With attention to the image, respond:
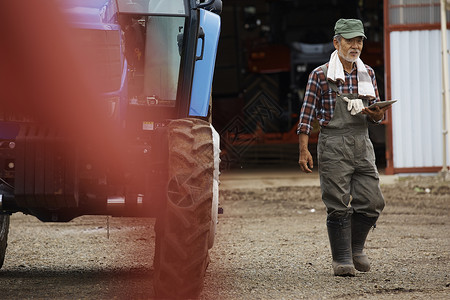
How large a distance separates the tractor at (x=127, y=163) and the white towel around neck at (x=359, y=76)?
1236mm

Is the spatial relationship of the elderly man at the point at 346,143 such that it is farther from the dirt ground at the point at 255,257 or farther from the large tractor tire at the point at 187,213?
the large tractor tire at the point at 187,213

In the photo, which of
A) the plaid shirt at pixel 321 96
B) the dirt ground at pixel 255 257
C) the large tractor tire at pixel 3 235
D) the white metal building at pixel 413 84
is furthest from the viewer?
the white metal building at pixel 413 84

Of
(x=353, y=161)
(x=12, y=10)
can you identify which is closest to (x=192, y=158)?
(x=12, y=10)

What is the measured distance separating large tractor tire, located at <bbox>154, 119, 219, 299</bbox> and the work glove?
189 cm

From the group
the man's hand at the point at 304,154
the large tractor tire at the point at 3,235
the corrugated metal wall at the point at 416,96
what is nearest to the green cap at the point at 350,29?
the man's hand at the point at 304,154

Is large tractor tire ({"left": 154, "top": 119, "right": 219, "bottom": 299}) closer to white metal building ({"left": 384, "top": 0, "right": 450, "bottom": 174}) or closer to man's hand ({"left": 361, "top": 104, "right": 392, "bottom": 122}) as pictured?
man's hand ({"left": 361, "top": 104, "right": 392, "bottom": 122})

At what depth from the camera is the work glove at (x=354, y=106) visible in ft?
24.7

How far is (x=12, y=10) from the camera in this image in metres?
5.99

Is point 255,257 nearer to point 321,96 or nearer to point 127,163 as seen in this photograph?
point 321,96

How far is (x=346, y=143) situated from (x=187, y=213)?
7.13 ft

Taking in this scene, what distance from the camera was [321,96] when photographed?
7730 mm

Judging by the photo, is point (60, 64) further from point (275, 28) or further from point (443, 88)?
point (275, 28)

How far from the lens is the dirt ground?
6734 millimetres

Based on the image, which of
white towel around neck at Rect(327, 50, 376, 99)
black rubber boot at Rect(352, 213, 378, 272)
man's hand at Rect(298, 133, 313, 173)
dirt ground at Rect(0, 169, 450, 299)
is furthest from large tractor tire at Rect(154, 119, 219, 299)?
black rubber boot at Rect(352, 213, 378, 272)
